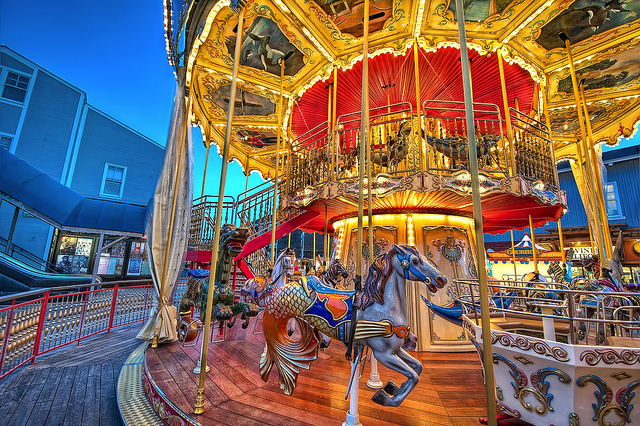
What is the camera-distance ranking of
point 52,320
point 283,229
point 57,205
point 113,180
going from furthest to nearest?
point 113,180, point 57,205, point 283,229, point 52,320

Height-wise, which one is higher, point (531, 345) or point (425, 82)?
point (425, 82)

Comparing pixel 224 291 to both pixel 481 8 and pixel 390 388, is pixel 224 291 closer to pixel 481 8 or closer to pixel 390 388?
pixel 390 388

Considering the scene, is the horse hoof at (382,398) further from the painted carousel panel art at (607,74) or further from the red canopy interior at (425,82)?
the painted carousel panel art at (607,74)

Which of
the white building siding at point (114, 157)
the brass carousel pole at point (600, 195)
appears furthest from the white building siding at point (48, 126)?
the brass carousel pole at point (600, 195)

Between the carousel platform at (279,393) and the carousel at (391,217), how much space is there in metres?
0.03

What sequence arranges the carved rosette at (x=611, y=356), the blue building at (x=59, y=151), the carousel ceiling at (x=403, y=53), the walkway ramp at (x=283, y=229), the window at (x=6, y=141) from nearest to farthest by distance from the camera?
the carved rosette at (x=611, y=356)
the carousel ceiling at (x=403, y=53)
the walkway ramp at (x=283, y=229)
the blue building at (x=59, y=151)
the window at (x=6, y=141)

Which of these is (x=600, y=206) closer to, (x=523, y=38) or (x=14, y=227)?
(x=523, y=38)

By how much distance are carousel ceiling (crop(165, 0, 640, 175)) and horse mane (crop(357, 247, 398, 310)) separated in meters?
4.63

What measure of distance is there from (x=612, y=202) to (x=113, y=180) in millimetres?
24155

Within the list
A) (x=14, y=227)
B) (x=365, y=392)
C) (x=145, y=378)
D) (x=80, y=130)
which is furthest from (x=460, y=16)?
(x=80, y=130)

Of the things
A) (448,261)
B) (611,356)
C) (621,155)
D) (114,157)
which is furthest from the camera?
(114,157)

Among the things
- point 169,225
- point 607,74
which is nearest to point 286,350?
point 169,225

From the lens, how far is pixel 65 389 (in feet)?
10.2

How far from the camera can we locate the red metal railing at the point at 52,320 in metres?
3.39
